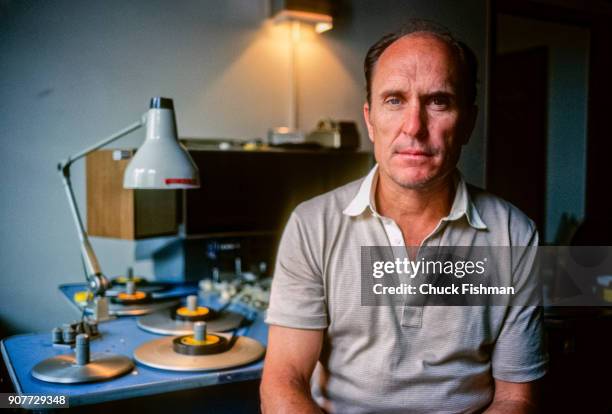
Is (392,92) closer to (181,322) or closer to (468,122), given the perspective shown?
(468,122)

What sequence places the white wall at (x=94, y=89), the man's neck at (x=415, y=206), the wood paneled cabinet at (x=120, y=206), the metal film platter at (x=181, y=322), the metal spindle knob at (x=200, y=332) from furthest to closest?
the white wall at (x=94, y=89), the wood paneled cabinet at (x=120, y=206), the metal film platter at (x=181, y=322), the metal spindle knob at (x=200, y=332), the man's neck at (x=415, y=206)

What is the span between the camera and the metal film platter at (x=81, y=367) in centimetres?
143

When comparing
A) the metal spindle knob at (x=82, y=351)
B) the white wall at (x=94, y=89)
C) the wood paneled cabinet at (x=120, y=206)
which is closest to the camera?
the metal spindle knob at (x=82, y=351)

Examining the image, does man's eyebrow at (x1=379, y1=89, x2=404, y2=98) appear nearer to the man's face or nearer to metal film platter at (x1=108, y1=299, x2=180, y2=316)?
the man's face

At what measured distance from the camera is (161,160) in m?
1.70

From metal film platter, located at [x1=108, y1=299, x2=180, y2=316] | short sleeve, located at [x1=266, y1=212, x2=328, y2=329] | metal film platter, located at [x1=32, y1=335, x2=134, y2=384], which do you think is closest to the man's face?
short sleeve, located at [x1=266, y1=212, x2=328, y2=329]

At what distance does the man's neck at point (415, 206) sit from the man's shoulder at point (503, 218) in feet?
0.24

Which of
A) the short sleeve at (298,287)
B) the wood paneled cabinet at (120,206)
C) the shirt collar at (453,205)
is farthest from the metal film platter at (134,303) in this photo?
the shirt collar at (453,205)

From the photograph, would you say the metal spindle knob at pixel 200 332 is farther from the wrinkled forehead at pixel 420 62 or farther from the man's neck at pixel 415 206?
the wrinkled forehead at pixel 420 62

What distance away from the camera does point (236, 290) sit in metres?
2.52

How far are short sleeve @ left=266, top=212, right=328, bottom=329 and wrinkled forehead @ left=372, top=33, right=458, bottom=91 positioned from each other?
15.2 inches

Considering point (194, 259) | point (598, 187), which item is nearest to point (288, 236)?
point (194, 259)

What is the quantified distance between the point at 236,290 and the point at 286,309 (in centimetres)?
135

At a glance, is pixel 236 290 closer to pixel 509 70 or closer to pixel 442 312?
pixel 442 312
